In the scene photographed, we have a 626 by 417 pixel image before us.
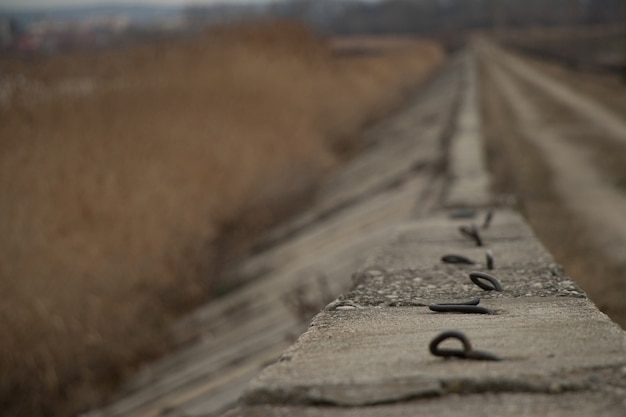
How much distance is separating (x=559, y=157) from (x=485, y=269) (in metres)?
5.43

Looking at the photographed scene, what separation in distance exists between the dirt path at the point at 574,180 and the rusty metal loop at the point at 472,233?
1.64ft

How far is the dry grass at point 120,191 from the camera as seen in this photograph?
4.53 m

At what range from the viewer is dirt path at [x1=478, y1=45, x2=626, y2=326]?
4004mm

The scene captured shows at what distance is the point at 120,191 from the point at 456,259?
341cm

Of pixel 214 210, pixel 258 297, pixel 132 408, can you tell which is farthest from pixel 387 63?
pixel 132 408

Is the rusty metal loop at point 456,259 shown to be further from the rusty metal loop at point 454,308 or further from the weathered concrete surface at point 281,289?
the weathered concrete surface at point 281,289

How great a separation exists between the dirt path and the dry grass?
240cm

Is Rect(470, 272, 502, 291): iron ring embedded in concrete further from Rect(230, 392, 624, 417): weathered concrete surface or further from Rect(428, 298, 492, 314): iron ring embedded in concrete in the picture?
Rect(230, 392, 624, 417): weathered concrete surface

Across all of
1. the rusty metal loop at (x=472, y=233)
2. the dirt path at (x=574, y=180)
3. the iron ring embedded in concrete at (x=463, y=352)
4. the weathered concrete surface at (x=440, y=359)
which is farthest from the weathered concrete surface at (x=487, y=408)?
the rusty metal loop at (x=472, y=233)

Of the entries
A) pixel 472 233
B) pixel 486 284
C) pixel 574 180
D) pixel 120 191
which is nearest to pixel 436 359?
pixel 486 284

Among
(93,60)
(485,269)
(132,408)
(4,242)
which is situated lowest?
(132,408)

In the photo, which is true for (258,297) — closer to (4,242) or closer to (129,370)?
(129,370)

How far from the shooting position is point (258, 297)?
5547mm

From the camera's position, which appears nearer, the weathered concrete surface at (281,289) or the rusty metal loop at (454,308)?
the rusty metal loop at (454,308)
